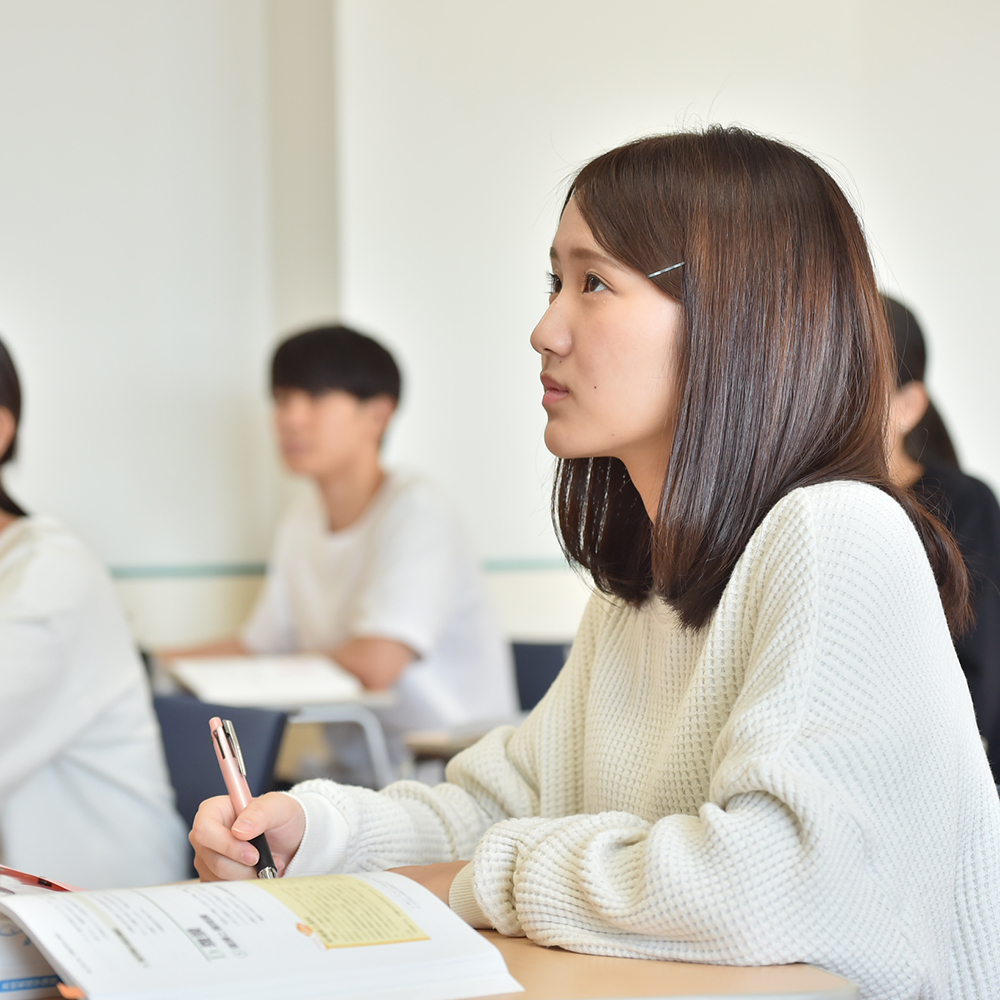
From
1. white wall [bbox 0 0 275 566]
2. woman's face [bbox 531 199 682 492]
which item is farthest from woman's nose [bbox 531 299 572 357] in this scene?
white wall [bbox 0 0 275 566]

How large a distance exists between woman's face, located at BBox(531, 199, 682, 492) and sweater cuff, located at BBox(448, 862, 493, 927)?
1.13ft

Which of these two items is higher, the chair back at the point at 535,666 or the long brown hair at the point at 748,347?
the long brown hair at the point at 748,347

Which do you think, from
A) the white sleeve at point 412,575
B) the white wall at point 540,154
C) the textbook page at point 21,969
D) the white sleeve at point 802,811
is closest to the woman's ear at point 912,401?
the white wall at point 540,154

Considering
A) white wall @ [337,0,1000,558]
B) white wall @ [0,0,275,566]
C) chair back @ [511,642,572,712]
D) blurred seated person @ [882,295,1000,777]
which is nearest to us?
blurred seated person @ [882,295,1000,777]

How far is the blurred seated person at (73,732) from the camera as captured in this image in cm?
153

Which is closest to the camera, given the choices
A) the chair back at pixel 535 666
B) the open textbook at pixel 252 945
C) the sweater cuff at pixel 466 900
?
the open textbook at pixel 252 945

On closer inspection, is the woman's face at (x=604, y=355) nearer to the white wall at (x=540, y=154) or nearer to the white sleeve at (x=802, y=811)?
the white sleeve at (x=802, y=811)

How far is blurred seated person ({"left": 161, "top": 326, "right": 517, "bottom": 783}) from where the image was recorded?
2598 millimetres

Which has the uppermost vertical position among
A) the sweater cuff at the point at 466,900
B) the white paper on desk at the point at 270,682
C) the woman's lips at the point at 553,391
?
the woman's lips at the point at 553,391

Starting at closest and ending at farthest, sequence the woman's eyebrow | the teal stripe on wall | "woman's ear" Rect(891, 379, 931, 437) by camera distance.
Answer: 1. the woman's eyebrow
2. "woman's ear" Rect(891, 379, 931, 437)
3. the teal stripe on wall

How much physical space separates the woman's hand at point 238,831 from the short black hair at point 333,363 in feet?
6.66

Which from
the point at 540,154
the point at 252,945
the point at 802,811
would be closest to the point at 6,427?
the point at 252,945

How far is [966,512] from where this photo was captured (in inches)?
71.5

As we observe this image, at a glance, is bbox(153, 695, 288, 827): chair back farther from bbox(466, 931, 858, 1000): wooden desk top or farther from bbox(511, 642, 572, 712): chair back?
bbox(511, 642, 572, 712): chair back
